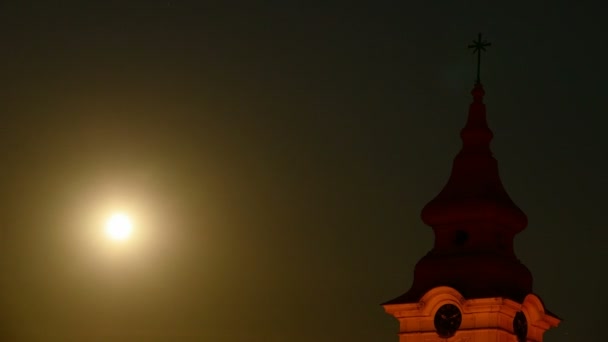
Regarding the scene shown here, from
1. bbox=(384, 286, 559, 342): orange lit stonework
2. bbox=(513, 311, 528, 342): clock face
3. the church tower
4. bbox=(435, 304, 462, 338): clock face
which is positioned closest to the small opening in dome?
the church tower

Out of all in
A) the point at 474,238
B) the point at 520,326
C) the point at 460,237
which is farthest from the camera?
the point at 460,237

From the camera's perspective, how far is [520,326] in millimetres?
49688

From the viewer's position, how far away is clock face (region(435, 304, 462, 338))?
162 feet

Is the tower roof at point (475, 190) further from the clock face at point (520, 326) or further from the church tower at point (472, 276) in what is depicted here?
the clock face at point (520, 326)

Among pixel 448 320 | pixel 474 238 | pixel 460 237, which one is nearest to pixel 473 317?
pixel 448 320

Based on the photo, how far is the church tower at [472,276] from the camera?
49.0 m

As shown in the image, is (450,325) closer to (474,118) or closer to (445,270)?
(445,270)

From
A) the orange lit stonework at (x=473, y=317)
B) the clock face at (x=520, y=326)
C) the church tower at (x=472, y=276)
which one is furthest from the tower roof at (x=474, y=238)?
the clock face at (x=520, y=326)

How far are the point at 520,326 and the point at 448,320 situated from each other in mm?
1835

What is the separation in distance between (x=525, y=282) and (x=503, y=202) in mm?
2088

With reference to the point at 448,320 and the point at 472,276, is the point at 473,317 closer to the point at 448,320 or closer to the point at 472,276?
the point at 448,320

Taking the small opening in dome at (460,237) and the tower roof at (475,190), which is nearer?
the tower roof at (475,190)

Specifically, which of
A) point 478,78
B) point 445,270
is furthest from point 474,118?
point 445,270

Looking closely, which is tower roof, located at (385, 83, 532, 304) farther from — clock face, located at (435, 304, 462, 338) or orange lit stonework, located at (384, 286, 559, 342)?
clock face, located at (435, 304, 462, 338)
